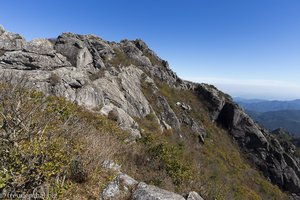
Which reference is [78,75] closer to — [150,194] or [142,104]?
[142,104]

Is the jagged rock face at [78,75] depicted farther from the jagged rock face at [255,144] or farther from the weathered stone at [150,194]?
the jagged rock face at [255,144]

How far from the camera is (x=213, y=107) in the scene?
167ft

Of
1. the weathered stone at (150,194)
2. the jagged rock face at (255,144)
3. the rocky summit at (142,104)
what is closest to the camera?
the weathered stone at (150,194)

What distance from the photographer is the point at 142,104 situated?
30.2 meters

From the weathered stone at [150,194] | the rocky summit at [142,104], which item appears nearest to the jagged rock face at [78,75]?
the rocky summit at [142,104]

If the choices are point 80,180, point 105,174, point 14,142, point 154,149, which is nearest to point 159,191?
point 105,174

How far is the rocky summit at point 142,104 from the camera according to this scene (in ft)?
46.9

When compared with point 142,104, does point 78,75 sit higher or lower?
higher

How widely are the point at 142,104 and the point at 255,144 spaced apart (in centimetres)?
2860

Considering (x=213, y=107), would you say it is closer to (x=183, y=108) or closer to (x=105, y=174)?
(x=183, y=108)

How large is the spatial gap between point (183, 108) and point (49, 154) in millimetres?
40091

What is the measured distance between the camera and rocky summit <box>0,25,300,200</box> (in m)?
14.3

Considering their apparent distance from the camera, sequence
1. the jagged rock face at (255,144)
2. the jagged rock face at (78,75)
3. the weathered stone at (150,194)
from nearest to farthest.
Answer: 1. the weathered stone at (150,194)
2. the jagged rock face at (78,75)
3. the jagged rock face at (255,144)

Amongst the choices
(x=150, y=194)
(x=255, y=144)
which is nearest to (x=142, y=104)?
(x=150, y=194)
